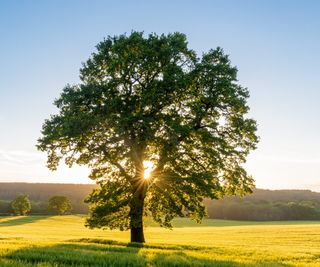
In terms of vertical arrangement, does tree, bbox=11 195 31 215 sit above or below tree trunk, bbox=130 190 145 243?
above

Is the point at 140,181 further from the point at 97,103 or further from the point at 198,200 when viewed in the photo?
the point at 97,103

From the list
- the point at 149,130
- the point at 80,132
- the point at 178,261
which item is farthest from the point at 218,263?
the point at 80,132

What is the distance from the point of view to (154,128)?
29547mm

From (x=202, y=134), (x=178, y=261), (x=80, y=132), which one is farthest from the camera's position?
(x=202, y=134)

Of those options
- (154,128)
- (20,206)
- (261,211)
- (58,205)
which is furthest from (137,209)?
(261,211)

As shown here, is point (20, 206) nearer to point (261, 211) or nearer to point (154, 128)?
point (261, 211)

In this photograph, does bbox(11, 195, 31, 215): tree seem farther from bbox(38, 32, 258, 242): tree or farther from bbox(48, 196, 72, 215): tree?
bbox(38, 32, 258, 242): tree

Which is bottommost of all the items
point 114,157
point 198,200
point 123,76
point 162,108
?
point 198,200

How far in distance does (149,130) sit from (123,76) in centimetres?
465

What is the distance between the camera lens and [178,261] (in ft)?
57.1

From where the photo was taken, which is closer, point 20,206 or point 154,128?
point 154,128

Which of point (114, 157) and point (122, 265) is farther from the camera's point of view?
point (114, 157)

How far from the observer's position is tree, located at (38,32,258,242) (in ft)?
97.6

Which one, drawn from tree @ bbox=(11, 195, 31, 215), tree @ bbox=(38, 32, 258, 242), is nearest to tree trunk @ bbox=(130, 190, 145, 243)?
tree @ bbox=(38, 32, 258, 242)
